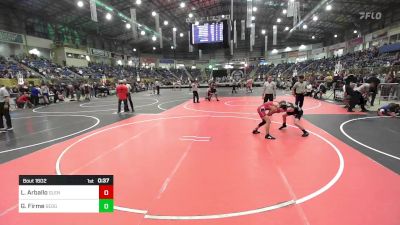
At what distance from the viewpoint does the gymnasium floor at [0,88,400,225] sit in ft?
10.9

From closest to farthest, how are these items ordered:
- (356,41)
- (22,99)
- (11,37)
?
(22,99) < (11,37) < (356,41)

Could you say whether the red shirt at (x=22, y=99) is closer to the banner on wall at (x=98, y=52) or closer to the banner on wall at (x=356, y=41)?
the banner on wall at (x=98, y=52)

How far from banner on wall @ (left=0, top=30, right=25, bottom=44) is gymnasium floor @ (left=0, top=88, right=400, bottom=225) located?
1076 inches

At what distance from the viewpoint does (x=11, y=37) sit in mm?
29984

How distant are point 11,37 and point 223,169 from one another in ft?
117

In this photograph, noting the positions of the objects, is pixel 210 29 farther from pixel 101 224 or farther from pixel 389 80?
pixel 101 224

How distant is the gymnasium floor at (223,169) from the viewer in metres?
3.32

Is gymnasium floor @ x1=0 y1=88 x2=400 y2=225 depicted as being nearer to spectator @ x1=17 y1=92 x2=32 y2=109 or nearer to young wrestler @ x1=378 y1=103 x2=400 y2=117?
young wrestler @ x1=378 y1=103 x2=400 y2=117

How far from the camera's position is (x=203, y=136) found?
7.43 m

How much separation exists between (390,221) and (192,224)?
2.46 m
